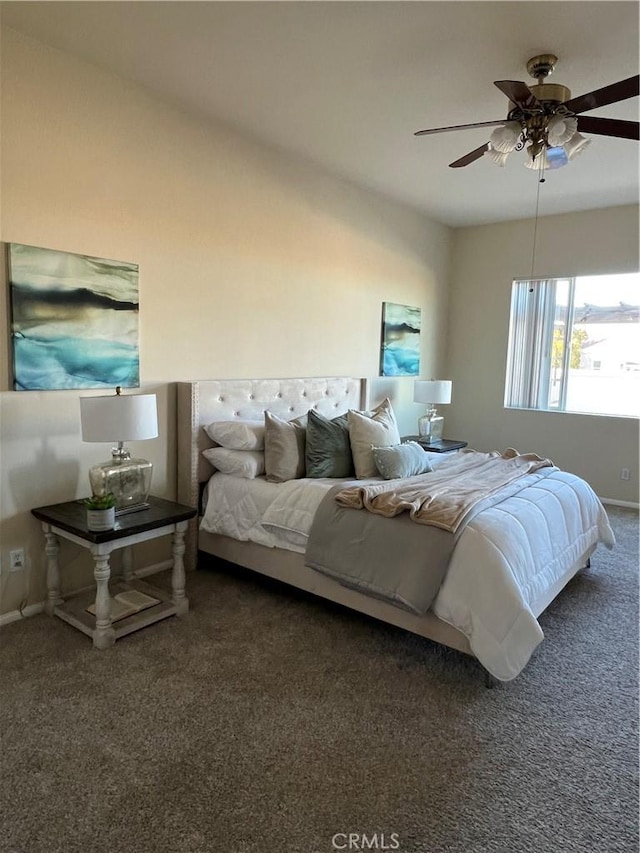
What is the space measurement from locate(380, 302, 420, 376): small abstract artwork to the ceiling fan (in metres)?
2.51

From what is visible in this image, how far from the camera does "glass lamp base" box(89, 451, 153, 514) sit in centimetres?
280

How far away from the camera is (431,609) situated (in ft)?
8.05

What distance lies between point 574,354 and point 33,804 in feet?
18.2

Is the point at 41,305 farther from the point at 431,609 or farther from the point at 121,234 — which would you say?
the point at 431,609

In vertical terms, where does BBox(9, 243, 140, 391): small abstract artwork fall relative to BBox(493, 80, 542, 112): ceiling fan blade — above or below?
below

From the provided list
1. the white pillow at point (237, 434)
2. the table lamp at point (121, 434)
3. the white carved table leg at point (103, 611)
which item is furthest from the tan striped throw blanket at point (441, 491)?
the white carved table leg at point (103, 611)

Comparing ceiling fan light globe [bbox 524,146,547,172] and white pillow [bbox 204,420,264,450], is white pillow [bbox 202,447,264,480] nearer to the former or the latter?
white pillow [bbox 204,420,264,450]

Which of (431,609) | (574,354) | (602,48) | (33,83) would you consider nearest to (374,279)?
(574,354)

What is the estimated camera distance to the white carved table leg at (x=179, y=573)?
290 centimetres

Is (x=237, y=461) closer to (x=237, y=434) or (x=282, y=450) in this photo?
(x=237, y=434)

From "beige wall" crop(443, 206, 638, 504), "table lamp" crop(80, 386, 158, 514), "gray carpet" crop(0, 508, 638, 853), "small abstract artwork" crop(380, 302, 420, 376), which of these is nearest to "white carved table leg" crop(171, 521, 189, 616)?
"gray carpet" crop(0, 508, 638, 853)

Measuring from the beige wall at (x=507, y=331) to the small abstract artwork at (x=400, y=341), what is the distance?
799 mm

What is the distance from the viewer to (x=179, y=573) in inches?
116

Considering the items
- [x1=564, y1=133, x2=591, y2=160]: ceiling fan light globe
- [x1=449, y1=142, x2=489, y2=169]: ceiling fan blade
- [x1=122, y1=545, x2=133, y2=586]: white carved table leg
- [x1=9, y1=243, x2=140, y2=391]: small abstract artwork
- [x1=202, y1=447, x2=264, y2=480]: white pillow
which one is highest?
[x1=449, y1=142, x2=489, y2=169]: ceiling fan blade
